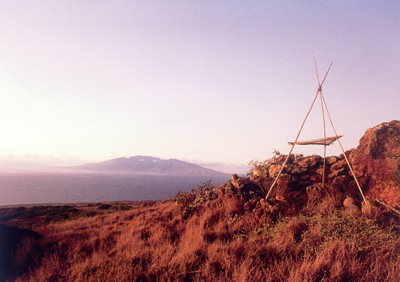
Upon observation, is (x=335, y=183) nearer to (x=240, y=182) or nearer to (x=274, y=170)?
(x=274, y=170)

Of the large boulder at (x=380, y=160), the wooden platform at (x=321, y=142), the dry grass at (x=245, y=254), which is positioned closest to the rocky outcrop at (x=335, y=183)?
the large boulder at (x=380, y=160)

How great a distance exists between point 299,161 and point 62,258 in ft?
32.9

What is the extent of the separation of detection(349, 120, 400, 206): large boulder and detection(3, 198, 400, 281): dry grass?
6.31 feet

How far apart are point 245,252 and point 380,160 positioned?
6853 mm

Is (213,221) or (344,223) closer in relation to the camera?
(344,223)

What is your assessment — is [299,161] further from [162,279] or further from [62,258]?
[62,258]

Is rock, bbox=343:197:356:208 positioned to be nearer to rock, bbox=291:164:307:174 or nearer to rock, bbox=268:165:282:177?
rock, bbox=291:164:307:174

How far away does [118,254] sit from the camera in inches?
220

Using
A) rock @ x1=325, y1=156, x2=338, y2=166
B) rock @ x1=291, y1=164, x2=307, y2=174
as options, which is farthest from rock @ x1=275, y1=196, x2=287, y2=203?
rock @ x1=325, y1=156, x2=338, y2=166

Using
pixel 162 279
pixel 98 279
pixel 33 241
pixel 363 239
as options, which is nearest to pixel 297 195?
pixel 363 239

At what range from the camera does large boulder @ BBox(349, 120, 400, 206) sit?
7.43 meters

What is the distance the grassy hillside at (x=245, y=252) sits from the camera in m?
4.27

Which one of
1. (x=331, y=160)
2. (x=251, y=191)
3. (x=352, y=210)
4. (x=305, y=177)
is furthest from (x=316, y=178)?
(x=251, y=191)

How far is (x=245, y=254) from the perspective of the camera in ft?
16.3
